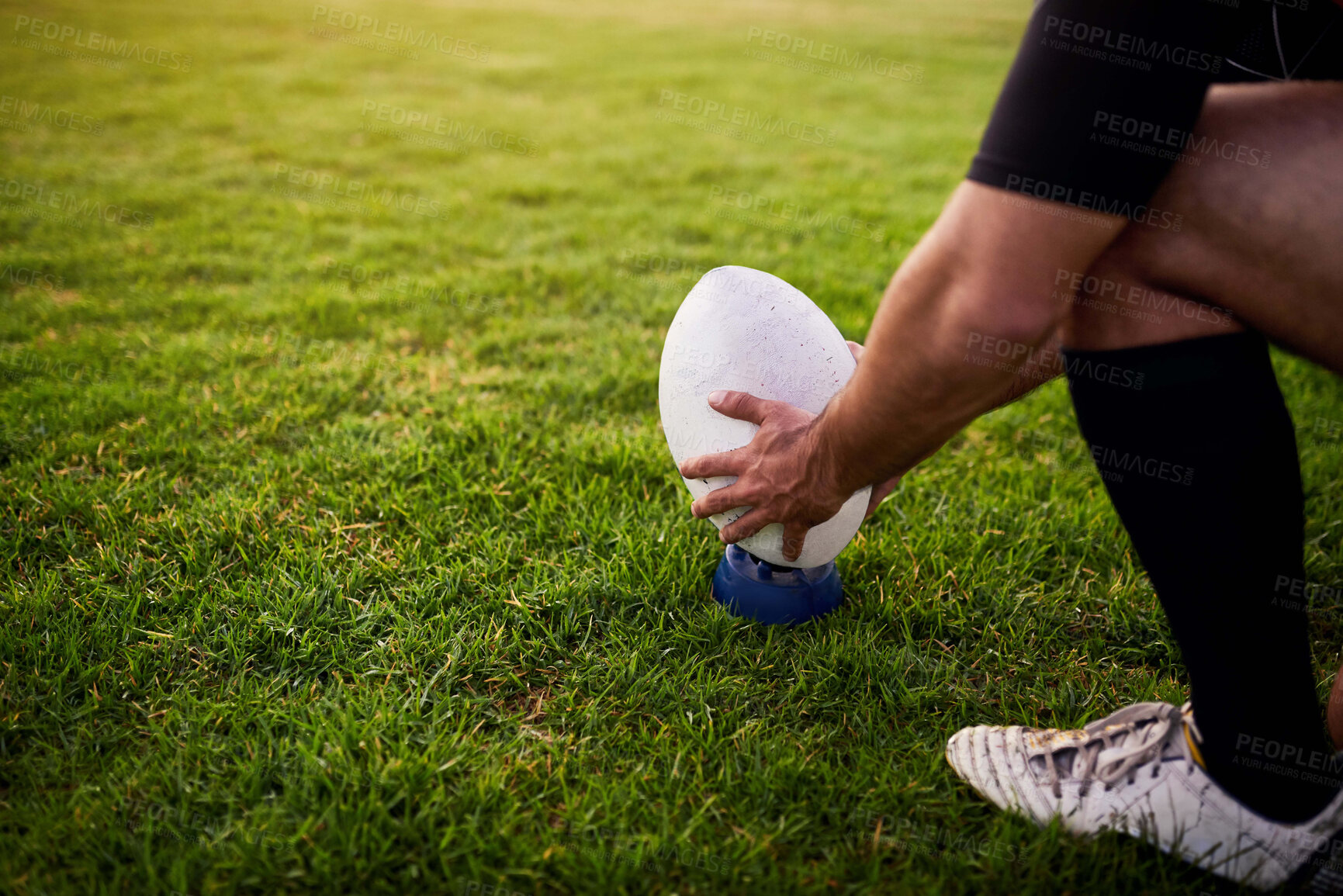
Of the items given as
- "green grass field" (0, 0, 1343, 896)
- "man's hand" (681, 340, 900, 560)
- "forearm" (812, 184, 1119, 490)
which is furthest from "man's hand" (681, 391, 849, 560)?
"green grass field" (0, 0, 1343, 896)

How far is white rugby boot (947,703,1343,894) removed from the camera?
4.00 ft

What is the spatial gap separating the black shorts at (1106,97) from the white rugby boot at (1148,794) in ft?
2.93

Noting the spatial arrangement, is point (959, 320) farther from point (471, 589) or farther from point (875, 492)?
point (471, 589)

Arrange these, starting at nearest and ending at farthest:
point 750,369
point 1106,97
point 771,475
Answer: point 1106,97
point 771,475
point 750,369

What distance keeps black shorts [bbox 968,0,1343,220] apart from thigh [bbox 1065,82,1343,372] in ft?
0.27

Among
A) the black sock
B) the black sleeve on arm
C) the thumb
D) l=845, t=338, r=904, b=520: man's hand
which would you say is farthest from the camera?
l=845, t=338, r=904, b=520: man's hand

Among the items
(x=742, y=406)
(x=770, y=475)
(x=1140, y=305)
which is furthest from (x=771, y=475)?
(x=1140, y=305)

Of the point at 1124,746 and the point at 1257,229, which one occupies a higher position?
Result: the point at 1257,229

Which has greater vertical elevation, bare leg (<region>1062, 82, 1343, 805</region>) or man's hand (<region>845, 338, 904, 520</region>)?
bare leg (<region>1062, 82, 1343, 805</region>)

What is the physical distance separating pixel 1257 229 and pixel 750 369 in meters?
0.82

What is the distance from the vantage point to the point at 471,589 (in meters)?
1.86

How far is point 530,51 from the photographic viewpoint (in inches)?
376

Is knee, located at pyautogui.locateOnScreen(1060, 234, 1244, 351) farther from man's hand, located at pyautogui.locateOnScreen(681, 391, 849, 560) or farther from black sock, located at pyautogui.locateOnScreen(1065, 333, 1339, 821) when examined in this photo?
man's hand, located at pyautogui.locateOnScreen(681, 391, 849, 560)

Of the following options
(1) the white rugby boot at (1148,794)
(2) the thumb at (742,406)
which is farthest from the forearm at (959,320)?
(1) the white rugby boot at (1148,794)
